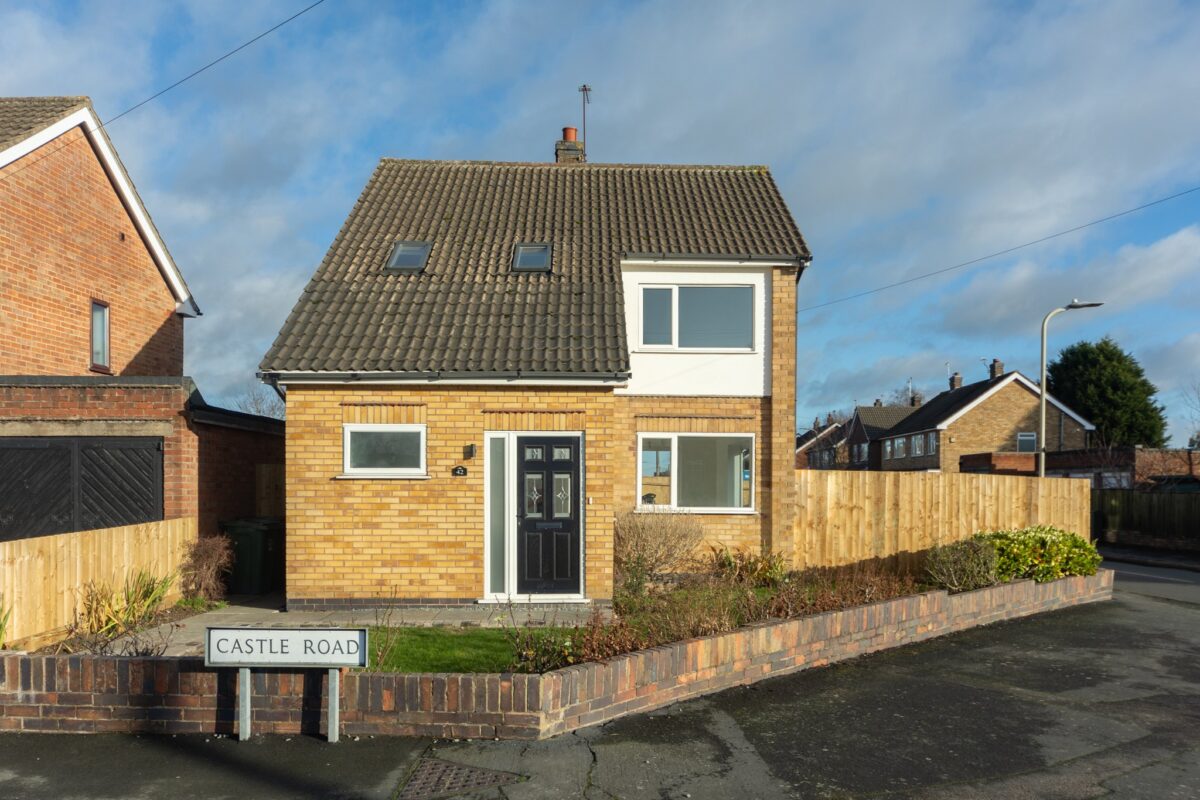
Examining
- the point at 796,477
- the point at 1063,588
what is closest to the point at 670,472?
the point at 796,477

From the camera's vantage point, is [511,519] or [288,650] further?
[511,519]

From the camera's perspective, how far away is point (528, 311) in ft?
40.7

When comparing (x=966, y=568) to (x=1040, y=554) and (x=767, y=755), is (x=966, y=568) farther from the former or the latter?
(x=767, y=755)

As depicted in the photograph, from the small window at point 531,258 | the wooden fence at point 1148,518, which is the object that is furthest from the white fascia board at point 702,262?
the wooden fence at point 1148,518

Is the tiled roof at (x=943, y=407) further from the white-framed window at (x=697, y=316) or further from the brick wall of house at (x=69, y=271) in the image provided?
the brick wall of house at (x=69, y=271)

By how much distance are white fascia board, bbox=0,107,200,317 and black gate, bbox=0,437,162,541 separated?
5977 mm

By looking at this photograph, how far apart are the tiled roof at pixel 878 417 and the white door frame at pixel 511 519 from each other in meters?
54.3

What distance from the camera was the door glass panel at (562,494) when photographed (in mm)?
11141

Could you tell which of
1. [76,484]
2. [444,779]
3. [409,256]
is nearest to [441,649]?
[444,779]

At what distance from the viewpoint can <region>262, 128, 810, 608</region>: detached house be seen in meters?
11.0

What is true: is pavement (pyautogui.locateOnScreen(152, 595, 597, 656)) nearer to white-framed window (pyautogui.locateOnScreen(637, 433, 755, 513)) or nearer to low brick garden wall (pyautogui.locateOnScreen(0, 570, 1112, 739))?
low brick garden wall (pyautogui.locateOnScreen(0, 570, 1112, 739))

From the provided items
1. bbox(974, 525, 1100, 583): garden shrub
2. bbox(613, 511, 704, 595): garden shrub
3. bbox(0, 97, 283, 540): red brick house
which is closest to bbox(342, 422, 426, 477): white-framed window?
bbox(0, 97, 283, 540): red brick house

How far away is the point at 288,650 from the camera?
240 inches

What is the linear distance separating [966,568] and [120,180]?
17441 mm
